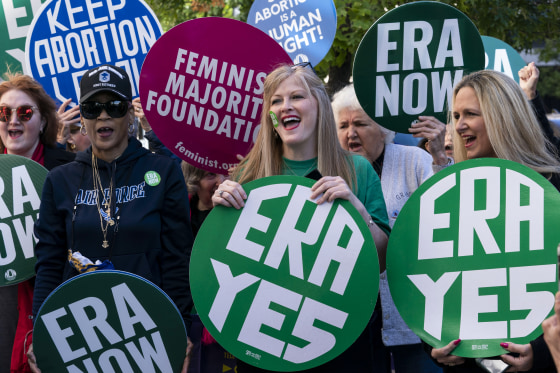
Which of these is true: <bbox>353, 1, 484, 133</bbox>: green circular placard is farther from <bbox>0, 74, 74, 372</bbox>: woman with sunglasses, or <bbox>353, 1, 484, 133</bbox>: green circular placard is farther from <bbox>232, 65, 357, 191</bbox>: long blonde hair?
<bbox>0, 74, 74, 372</bbox>: woman with sunglasses

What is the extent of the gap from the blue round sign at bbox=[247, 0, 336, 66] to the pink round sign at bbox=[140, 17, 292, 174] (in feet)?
4.33

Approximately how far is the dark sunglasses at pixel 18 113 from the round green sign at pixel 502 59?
10.5 ft

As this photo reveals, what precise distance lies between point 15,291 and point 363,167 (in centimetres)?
210

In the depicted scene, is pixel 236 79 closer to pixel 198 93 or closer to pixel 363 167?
pixel 198 93

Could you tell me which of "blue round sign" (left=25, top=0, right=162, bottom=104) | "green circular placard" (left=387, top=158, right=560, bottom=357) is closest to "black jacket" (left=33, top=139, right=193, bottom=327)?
"green circular placard" (left=387, top=158, right=560, bottom=357)

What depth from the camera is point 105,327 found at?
10.8 feet

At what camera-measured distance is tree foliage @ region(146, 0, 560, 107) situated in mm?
10039

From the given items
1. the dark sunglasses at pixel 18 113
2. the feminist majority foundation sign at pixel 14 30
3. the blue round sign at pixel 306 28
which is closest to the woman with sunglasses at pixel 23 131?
the dark sunglasses at pixel 18 113

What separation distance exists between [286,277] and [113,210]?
922 millimetres

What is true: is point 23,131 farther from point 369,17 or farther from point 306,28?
point 369,17

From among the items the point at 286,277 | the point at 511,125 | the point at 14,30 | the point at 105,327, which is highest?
the point at 14,30

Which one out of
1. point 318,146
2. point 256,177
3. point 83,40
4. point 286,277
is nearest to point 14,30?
point 83,40

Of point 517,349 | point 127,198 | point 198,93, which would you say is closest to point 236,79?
point 198,93

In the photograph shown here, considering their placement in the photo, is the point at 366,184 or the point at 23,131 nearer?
the point at 366,184
